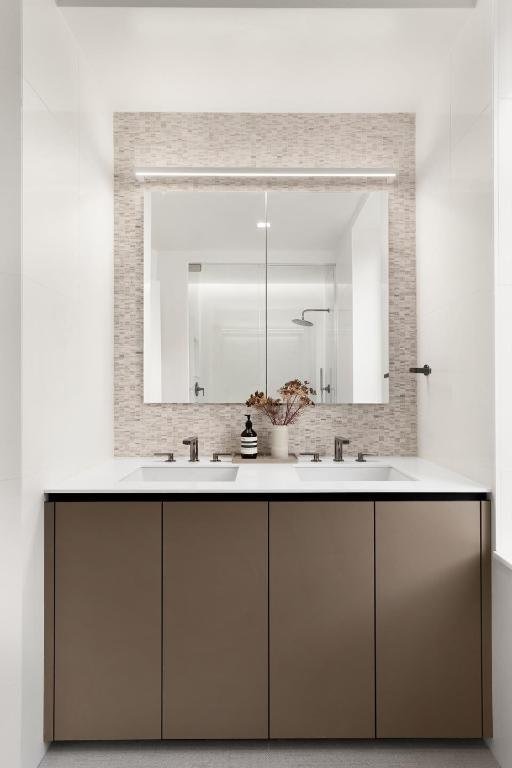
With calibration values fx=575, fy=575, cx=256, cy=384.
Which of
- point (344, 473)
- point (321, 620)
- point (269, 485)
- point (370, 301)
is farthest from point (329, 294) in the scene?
point (321, 620)

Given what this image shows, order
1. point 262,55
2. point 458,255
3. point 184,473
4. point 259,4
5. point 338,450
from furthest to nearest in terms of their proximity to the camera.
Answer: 1. point 338,450
2. point 184,473
3. point 262,55
4. point 458,255
5. point 259,4

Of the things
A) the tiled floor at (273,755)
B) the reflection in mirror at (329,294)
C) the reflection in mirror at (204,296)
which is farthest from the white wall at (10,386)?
the reflection in mirror at (329,294)

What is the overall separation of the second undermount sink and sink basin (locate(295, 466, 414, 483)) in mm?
297

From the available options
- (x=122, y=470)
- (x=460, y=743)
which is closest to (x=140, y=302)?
(x=122, y=470)

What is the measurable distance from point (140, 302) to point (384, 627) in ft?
5.73

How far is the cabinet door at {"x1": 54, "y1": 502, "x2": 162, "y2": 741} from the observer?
1.86m

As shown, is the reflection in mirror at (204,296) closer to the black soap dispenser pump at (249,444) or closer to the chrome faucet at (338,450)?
the black soap dispenser pump at (249,444)

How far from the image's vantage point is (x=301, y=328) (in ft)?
8.83

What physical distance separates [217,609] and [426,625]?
68 centimetres

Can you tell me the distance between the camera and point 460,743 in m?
1.95

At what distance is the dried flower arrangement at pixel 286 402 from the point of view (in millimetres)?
2615

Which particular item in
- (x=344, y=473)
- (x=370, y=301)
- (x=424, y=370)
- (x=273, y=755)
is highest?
(x=370, y=301)

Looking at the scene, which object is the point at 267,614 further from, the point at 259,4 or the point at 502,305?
the point at 259,4

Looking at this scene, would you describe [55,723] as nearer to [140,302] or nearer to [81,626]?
[81,626]
